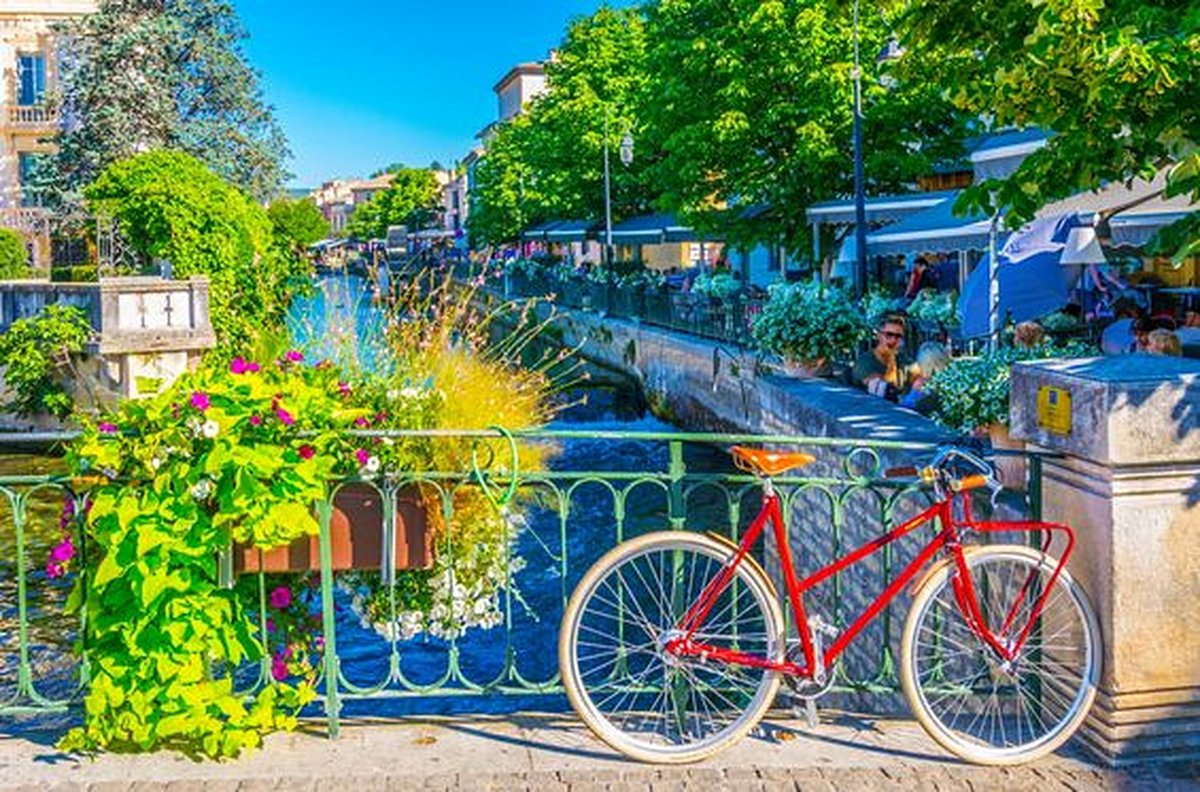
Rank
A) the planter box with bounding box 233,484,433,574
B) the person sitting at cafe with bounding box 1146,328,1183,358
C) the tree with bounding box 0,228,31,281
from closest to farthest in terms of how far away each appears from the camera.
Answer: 1. the planter box with bounding box 233,484,433,574
2. the person sitting at cafe with bounding box 1146,328,1183,358
3. the tree with bounding box 0,228,31,281

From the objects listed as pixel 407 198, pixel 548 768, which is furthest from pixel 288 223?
pixel 407 198

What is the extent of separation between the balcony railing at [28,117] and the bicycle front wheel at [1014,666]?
2083 inches

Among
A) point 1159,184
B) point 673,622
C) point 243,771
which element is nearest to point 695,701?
point 673,622

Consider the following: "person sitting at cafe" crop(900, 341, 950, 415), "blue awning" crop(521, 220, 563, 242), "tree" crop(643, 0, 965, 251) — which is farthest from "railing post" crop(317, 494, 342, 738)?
"blue awning" crop(521, 220, 563, 242)

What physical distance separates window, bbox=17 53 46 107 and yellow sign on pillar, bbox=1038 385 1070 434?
54.1 metres

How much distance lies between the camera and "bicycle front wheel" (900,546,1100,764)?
190 inches

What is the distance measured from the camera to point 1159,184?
502 inches

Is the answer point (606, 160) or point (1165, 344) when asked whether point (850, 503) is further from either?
point (606, 160)

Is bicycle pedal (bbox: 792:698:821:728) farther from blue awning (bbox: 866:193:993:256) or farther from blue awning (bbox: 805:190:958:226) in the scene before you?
blue awning (bbox: 805:190:958:226)

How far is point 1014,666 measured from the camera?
5117mm

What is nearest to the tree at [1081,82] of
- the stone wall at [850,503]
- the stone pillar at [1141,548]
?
the stone wall at [850,503]

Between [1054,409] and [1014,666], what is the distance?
0.92 metres

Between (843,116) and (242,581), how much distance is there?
24763 mm

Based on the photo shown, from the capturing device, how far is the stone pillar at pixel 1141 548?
4723mm
